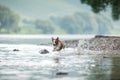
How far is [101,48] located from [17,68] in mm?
29076

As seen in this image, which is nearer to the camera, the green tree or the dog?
the dog

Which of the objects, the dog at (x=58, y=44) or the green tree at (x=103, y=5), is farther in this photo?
the green tree at (x=103, y=5)

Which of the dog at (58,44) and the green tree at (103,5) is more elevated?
the green tree at (103,5)

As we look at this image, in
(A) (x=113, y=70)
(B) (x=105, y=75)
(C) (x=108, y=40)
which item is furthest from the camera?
(C) (x=108, y=40)

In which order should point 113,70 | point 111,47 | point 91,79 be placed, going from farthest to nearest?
point 111,47, point 113,70, point 91,79

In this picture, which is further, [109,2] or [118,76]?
[109,2]

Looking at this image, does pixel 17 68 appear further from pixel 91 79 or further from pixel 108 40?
pixel 108 40

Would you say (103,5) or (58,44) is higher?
(103,5)

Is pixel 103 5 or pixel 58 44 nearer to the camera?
pixel 58 44

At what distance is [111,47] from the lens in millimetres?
55750

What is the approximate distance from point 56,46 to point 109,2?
102ft

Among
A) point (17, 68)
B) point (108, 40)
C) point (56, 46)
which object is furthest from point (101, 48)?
point (17, 68)

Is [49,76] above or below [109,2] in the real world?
below

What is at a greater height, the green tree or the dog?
the green tree
